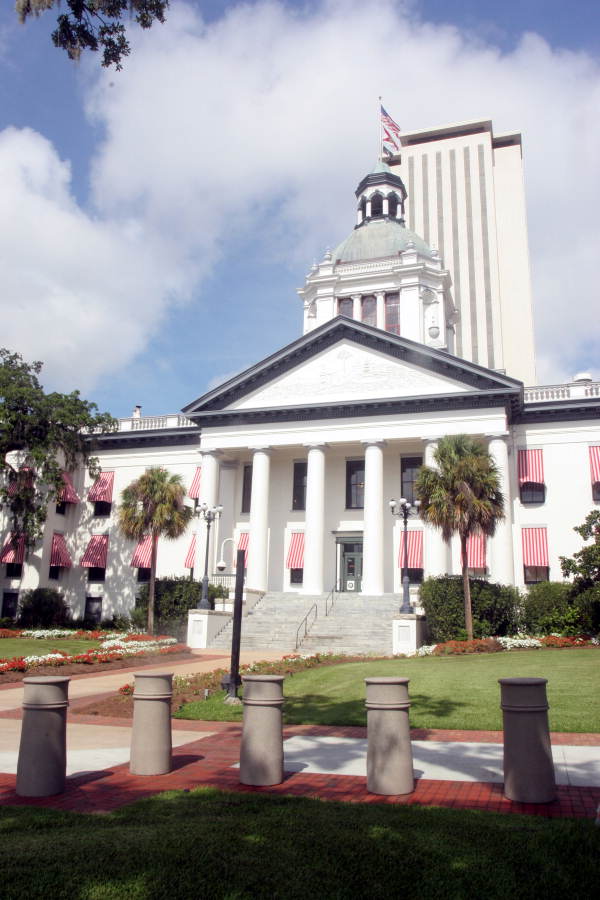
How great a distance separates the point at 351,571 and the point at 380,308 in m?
19.4

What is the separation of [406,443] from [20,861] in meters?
34.5

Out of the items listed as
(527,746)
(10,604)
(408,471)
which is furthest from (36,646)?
(527,746)

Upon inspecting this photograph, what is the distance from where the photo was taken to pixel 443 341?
49406 mm

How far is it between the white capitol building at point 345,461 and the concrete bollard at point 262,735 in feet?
84.6

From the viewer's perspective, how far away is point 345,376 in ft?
127

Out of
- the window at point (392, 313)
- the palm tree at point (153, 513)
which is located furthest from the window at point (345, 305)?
the palm tree at point (153, 513)

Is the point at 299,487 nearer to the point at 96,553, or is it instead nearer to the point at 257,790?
the point at 96,553

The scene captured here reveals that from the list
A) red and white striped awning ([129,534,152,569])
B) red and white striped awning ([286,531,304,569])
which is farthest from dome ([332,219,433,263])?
red and white striped awning ([129,534,152,569])

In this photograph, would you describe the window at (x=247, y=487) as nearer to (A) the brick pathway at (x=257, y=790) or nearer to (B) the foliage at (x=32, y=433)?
(B) the foliage at (x=32, y=433)

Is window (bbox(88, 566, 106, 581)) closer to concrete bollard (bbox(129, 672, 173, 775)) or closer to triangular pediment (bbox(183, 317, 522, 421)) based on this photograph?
triangular pediment (bbox(183, 317, 522, 421))

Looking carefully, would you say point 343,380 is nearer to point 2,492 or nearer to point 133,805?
point 2,492

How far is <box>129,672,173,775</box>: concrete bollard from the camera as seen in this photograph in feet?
28.8

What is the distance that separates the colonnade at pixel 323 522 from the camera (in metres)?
34.1

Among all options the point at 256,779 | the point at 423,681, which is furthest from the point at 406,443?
the point at 256,779
